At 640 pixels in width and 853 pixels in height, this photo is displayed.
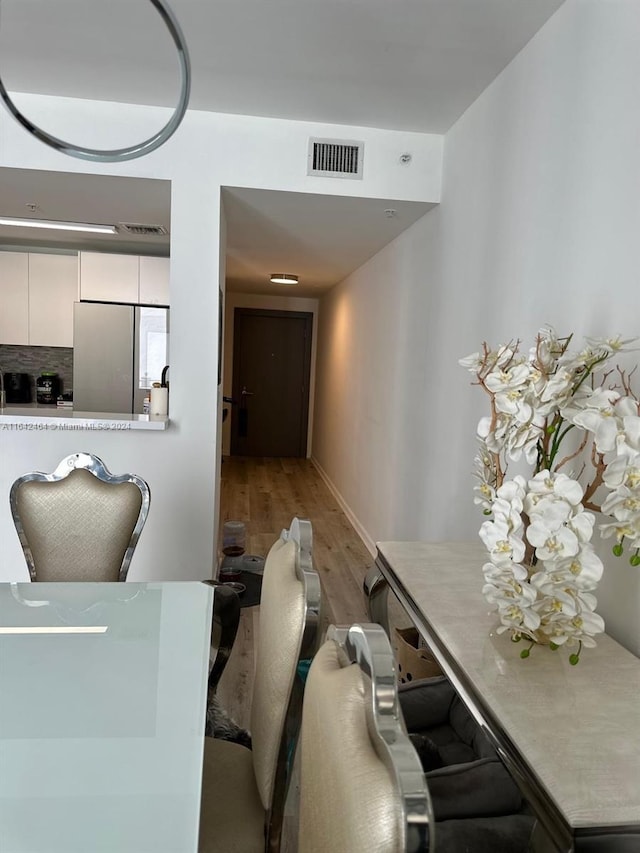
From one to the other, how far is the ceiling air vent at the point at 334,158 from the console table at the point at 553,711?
215 cm

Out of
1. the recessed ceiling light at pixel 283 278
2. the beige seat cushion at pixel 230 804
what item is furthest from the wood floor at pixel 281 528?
the recessed ceiling light at pixel 283 278

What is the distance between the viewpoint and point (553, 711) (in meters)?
1.00

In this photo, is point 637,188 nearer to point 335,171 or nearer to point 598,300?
point 598,300

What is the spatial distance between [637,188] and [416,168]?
1655 mm

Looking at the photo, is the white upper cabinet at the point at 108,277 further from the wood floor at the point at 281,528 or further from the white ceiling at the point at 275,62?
the wood floor at the point at 281,528

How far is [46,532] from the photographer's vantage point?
76.1 inches

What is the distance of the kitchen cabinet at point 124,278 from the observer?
4.52 metres

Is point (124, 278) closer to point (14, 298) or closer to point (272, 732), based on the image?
point (14, 298)

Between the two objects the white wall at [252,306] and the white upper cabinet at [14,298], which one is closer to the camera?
the white upper cabinet at [14,298]

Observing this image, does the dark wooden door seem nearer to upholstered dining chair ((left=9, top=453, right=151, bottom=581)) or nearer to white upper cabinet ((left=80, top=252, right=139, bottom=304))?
white upper cabinet ((left=80, top=252, right=139, bottom=304))

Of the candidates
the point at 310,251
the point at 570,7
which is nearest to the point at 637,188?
the point at 570,7

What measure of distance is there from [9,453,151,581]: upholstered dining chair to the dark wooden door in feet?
18.1

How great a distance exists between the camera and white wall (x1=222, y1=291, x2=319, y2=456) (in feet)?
23.9

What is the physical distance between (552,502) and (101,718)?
95 centimetres
